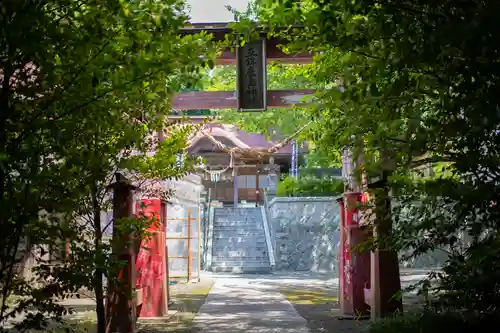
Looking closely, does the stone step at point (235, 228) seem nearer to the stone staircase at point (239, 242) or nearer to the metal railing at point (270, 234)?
the stone staircase at point (239, 242)

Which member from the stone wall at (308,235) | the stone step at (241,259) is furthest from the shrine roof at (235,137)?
the stone step at (241,259)

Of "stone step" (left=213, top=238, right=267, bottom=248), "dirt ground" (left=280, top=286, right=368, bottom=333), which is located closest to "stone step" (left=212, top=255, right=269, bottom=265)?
"stone step" (left=213, top=238, right=267, bottom=248)

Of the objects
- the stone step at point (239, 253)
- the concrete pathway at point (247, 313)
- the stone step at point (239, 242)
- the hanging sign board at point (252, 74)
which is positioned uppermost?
the hanging sign board at point (252, 74)

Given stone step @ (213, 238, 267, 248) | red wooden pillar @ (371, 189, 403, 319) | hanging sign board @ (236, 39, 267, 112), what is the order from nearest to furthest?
1. red wooden pillar @ (371, 189, 403, 319)
2. hanging sign board @ (236, 39, 267, 112)
3. stone step @ (213, 238, 267, 248)

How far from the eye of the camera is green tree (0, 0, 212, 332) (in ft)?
11.6

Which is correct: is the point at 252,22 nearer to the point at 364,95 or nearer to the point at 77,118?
the point at 364,95

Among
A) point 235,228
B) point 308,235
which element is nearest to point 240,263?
point 308,235

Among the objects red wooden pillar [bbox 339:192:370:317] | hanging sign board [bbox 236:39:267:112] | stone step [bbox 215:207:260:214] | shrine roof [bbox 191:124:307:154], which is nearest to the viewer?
red wooden pillar [bbox 339:192:370:317]

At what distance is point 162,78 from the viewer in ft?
14.6

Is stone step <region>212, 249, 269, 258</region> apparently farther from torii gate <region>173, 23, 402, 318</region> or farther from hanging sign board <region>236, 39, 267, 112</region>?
hanging sign board <region>236, 39, 267, 112</region>

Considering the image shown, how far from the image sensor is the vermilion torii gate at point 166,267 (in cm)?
785

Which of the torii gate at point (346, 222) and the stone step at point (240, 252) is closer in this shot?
the torii gate at point (346, 222)

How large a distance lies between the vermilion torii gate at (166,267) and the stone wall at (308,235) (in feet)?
34.8

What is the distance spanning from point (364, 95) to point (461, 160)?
707 millimetres
